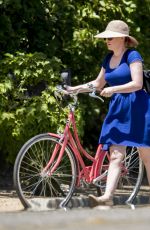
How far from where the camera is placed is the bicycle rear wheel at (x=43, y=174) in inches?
231

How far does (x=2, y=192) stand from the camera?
23.5 feet

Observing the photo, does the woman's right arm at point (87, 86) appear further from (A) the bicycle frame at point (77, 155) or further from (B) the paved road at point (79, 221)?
(B) the paved road at point (79, 221)

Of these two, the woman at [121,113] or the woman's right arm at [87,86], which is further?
the woman's right arm at [87,86]

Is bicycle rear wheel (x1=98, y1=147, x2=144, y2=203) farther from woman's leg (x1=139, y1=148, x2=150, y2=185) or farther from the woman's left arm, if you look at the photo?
the woman's left arm

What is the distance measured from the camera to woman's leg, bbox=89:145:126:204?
5.77m

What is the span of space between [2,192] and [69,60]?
185cm

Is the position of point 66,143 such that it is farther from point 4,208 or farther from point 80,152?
point 4,208

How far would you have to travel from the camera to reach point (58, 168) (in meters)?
5.94

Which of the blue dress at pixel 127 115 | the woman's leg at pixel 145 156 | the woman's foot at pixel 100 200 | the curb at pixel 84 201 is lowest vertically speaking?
the curb at pixel 84 201

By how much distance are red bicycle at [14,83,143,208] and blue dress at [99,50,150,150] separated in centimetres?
23

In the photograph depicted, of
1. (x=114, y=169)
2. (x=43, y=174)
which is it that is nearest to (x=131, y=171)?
(x=114, y=169)

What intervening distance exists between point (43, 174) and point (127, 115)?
0.81 metres

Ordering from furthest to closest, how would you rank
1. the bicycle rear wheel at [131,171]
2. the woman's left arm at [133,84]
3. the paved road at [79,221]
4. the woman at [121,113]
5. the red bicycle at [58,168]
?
1. the bicycle rear wheel at [131,171]
2. the red bicycle at [58,168]
3. the woman at [121,113]
4. the woman's left arm at [133,84]
5. the paved road at [79,221]

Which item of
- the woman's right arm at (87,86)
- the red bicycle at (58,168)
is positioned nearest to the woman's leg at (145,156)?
the red bicycle at (58,168)
